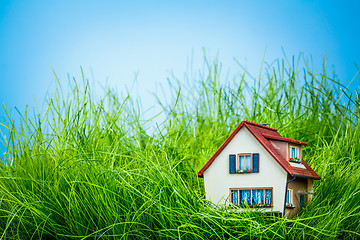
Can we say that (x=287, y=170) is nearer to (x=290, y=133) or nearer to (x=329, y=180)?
(x=329, y=180)

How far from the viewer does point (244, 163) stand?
57.9 inches

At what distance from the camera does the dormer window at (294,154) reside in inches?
59.3

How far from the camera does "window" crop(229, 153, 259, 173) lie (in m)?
1.46

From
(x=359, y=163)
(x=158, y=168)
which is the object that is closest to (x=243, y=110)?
(x=359, y=163)

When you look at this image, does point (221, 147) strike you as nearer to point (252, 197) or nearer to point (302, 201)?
A: point (252, 197)

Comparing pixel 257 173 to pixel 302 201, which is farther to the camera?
pixel 302 201

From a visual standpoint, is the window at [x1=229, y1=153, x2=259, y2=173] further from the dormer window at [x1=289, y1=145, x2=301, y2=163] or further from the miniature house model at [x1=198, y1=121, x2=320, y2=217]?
the dormer window at [x1=289, y1=145, x2=301, y2=163]

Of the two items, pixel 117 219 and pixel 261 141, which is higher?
pixel 261 141

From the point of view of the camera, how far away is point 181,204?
1.61 metres

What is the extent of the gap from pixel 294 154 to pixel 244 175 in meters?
0.19

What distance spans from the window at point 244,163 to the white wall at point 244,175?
0.01 meters

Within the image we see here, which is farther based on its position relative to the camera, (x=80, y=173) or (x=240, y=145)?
(x=80, y=173)

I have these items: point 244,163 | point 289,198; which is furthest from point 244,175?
point 289,198

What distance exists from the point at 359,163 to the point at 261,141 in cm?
80
